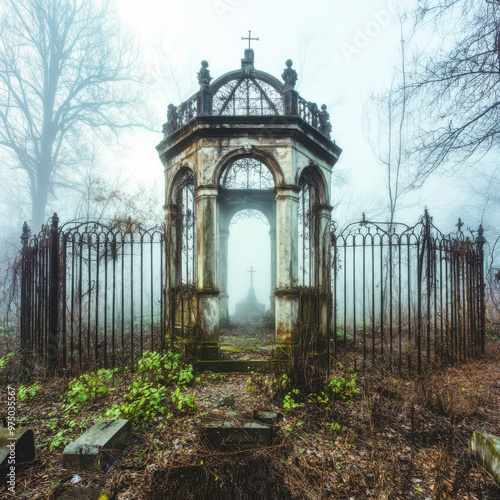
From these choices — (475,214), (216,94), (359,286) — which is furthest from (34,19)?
(475,214)

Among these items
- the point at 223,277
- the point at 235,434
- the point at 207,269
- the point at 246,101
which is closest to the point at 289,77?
the point at 246,101

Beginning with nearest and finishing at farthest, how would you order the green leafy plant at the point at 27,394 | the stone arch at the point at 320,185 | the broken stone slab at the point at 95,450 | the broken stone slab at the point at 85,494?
the broken stone slab at the point at 85,494, the broken stone slab at the point at 95,450, the green leafy plant at the point at 27,394, the stone arch at the point at 320,185

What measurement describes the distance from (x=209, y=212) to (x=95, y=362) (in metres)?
3.48

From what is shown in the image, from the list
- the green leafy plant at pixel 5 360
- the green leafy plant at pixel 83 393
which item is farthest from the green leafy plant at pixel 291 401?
the green leafy plant at pixel 5 360

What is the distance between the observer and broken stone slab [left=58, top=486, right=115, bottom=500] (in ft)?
8.46

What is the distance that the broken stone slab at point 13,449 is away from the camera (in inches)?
117

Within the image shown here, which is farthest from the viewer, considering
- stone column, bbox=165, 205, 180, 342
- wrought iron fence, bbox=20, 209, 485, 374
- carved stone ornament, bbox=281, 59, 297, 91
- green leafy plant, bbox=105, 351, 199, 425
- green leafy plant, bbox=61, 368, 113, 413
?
stone column, bbox=165, 205, 180, 342

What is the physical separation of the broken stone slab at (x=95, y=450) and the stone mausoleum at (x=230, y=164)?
2536mm

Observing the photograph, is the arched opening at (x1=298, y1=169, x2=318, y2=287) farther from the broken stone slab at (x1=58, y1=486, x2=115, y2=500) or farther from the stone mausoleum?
the broken stone slab at (x1=58, y1=486, x2=115, y2=500)

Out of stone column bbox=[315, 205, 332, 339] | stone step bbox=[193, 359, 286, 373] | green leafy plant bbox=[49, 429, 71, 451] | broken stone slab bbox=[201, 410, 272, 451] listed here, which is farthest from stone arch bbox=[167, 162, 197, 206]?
broken stone slab bbox=[201, 410, 272, 451]

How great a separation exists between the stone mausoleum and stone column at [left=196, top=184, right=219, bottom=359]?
2 cm

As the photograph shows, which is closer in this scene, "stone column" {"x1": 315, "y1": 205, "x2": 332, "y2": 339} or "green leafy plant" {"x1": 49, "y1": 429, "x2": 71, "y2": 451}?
"green leafy plant" {"x1": 49, "y1": 429, "x2": 71, "y2": 451}

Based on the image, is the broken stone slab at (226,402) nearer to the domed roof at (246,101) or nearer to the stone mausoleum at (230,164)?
the stone mausoleum at (230,164)

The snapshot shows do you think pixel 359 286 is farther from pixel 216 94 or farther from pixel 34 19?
pixel 34 19
